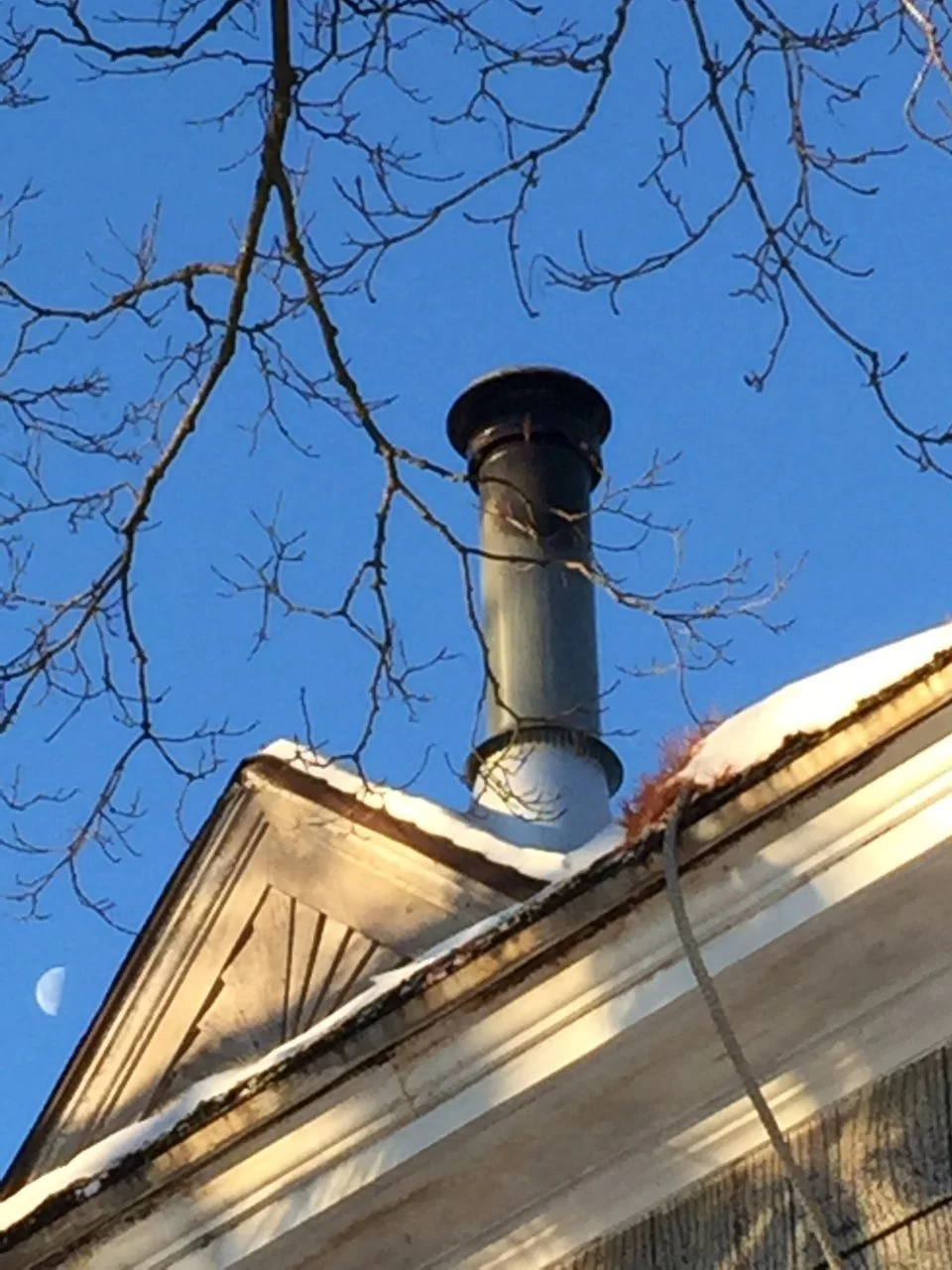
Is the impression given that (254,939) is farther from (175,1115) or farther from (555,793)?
(555,793)

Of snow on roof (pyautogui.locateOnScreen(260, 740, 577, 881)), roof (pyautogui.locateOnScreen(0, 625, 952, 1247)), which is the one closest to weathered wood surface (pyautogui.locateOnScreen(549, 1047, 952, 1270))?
roof (pyautogui.locateOnScreen(0, 625, 952, 1247))

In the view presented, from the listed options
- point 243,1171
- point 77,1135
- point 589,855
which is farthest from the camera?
point 77,1135

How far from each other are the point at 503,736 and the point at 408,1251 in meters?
3.66

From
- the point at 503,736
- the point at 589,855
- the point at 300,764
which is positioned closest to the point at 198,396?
the point at 300,764

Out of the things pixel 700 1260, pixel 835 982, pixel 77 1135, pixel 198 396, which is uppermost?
pixel 198 396

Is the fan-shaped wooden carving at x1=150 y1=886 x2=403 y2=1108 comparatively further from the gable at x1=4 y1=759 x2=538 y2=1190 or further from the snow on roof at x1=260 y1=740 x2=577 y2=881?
the snow on roof at x1=260 y1=740 x2=577 y2=881

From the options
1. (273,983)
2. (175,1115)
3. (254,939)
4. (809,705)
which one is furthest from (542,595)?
(809,705)

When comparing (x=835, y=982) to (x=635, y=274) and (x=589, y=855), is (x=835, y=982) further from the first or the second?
(x=635, y=274)

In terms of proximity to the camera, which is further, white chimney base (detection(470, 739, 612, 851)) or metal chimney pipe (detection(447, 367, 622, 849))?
metal chimney pipe (detection(447, 367, 622, 849))

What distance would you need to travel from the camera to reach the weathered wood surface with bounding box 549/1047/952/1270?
2725mm

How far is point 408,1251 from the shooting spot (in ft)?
10.4

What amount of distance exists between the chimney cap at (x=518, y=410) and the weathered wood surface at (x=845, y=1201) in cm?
604

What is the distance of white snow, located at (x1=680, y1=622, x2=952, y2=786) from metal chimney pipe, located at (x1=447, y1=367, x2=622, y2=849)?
2.85m

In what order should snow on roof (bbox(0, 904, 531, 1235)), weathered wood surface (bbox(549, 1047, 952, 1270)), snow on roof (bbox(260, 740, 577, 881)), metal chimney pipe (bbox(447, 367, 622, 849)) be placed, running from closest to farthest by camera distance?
weathered wood surface (bbox(549, 1047, 952, 1270)), snow on roof (bbox(0, 904, 531, 1235)), snow on roof (bbox(260, 740, 577, 881)), metal chimney pipe (bbox(447, 367, 622, 849))
